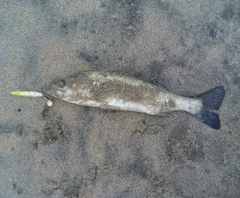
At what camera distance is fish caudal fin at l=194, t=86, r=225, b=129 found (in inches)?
167

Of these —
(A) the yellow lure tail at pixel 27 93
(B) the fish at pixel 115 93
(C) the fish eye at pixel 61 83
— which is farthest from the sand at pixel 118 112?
(C) the fish eye at pixel 61 83

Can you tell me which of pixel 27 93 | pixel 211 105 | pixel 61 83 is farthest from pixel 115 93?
pixel 211 105

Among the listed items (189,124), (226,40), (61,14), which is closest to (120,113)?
(189,124)

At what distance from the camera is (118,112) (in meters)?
4.33

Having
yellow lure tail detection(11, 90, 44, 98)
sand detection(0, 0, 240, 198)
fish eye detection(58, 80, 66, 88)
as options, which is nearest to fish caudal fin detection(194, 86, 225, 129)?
sand detection(0, 0, 240, 198)

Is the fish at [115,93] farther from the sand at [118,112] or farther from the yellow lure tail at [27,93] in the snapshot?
the sand at [118,112]

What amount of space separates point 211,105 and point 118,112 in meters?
1.67

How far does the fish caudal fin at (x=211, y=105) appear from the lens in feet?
13.9

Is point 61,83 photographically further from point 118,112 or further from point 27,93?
point 118,112

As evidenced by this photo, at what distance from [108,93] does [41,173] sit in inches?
75.0

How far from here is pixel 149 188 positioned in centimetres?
432

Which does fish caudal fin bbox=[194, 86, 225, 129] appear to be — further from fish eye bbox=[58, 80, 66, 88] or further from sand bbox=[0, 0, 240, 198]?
fish eye bbox=[58, 80, 66, 88]

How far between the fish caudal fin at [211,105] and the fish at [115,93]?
0.21m

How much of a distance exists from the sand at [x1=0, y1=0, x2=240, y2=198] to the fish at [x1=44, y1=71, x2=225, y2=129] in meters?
0.29
